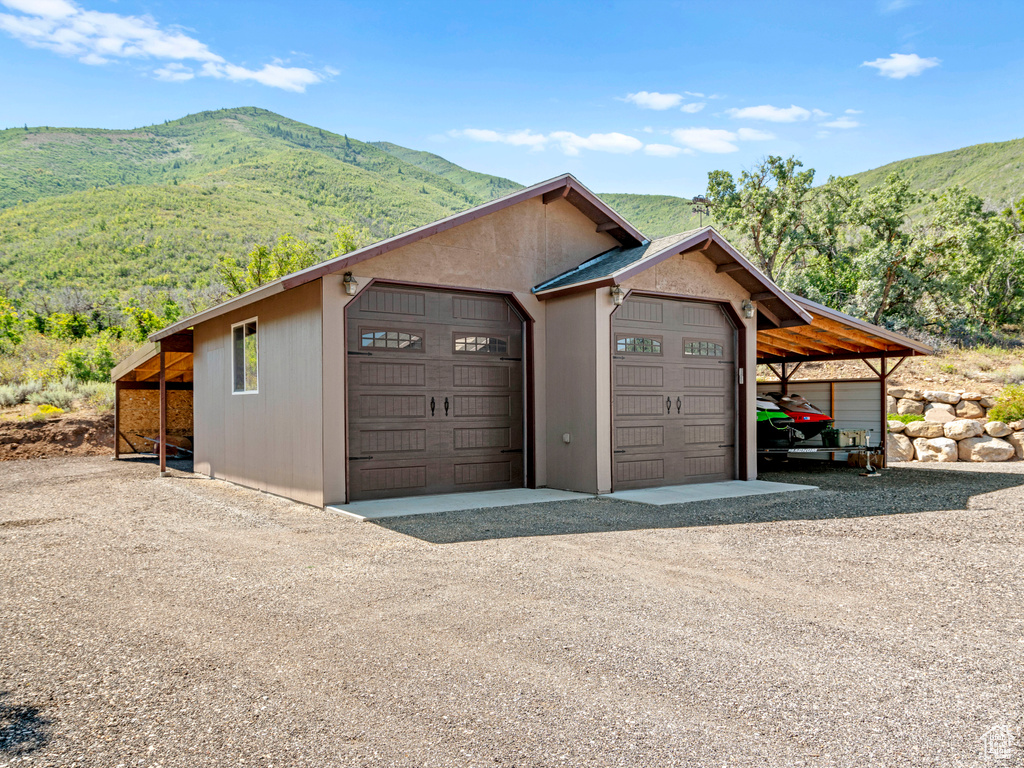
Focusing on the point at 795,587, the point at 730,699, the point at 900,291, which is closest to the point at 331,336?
the point at 795,587

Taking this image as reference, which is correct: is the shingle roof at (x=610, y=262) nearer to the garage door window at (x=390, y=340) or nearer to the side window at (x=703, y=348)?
the side window at (x=703, y=348)

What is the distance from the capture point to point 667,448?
33.9ft

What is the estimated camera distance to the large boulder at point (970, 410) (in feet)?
48.9

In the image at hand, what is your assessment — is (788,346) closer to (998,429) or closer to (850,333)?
(850,333)

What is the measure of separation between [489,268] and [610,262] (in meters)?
1.80

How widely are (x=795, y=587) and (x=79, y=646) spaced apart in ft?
14.5

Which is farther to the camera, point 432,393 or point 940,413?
point 940,413

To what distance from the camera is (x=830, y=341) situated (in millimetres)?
13484

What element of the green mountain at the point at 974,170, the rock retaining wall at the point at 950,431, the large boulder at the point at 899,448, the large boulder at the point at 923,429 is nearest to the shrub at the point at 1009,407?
the rock retaining wall at the point at 950,431

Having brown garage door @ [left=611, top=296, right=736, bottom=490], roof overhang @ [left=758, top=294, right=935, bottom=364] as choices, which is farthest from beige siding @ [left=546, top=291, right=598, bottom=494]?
roof overhang @ [left=758, top=294, right=935, bottom=364]

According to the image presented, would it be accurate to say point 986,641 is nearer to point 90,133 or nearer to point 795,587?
point 795,587

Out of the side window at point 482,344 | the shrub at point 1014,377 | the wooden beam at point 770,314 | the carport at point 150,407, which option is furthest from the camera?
the shrub at point 1014,377

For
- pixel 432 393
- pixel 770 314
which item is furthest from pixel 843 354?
pixel 432 393

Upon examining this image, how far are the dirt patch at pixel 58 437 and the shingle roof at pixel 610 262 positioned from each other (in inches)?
518
